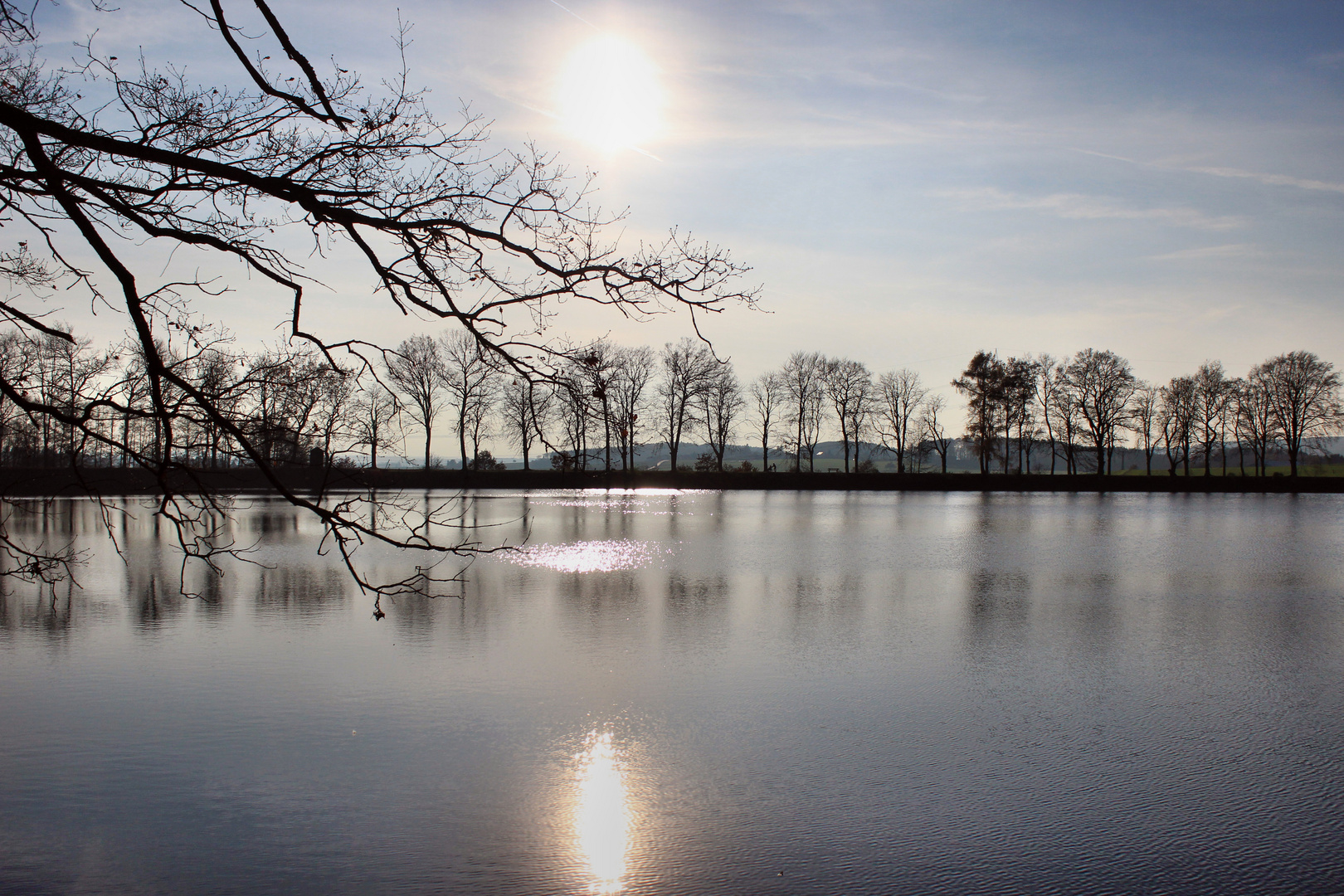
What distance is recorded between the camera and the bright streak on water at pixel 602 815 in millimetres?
4941

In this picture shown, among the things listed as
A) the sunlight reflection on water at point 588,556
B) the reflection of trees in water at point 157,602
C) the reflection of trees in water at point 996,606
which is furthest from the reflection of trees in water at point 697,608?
the reflection of trees in water at point 157,602

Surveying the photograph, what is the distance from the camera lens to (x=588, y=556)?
1948 cm

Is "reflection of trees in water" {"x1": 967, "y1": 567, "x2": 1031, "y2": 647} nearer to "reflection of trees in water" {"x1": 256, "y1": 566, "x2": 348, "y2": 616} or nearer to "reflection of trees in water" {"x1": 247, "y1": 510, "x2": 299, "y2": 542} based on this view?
"reflection of trees in water" {"x1": 256, "y1": 566, "x2": 348, "y2": 616}

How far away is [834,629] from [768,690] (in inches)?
120

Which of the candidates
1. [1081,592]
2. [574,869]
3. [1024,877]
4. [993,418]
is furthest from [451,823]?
[993,418]

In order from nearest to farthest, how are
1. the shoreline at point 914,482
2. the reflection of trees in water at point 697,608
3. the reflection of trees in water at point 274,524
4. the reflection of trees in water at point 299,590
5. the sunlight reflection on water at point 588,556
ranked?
the reflection of trees in water at point 697,608
the reflection of trees in water at point 299,590
the sunlight reflection on water at point 588,556
the reflection of trees in water at point 274,524
the shoreline at point 914,482

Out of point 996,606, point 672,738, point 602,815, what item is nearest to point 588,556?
point 996,606

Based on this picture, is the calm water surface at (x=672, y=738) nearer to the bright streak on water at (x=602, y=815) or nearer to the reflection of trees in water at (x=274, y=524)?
the bright streak on water at (x=602, y=815)

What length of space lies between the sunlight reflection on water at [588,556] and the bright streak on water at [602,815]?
9.85 meters

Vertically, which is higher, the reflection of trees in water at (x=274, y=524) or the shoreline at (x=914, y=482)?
the shoreline at (x=914, y=482)

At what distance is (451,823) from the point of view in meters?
5.51

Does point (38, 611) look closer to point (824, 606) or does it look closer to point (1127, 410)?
point (824, 606)

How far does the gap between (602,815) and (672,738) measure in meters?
1.48

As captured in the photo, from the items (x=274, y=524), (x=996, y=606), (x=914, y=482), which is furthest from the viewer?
(x=914, y=482)
